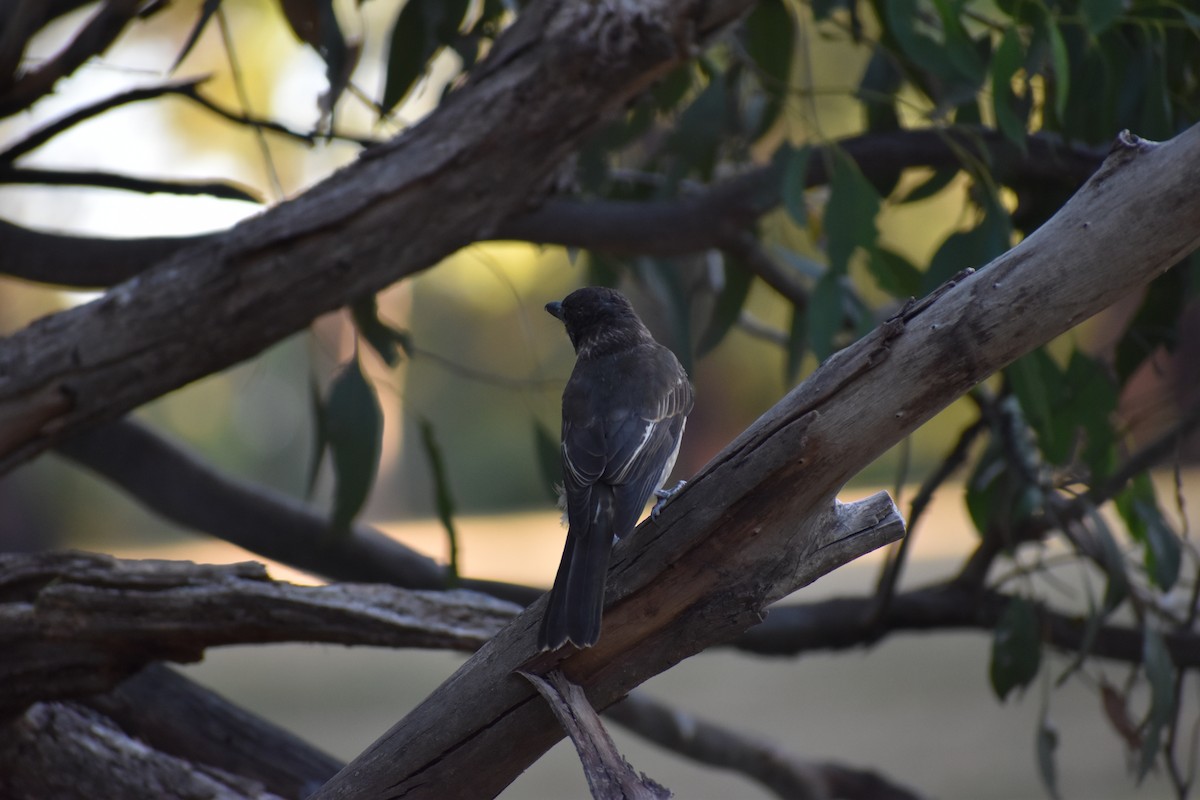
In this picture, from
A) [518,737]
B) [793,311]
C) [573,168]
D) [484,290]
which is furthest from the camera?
[484,290]

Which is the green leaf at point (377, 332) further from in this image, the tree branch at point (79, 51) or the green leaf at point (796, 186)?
the green leaf at point (796, 186)

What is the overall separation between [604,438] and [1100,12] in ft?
3.33

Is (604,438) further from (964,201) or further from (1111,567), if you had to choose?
(964,201)

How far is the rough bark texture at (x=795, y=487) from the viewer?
1.30 meters

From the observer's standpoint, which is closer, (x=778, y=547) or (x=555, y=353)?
(x=778, y=547)

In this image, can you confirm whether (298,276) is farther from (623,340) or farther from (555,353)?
(555,353)

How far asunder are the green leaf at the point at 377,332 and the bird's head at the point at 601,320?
0.52 m

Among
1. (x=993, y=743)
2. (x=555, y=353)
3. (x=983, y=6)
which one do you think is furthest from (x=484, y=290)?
(x=983, y=6)

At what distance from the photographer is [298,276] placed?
2127mm

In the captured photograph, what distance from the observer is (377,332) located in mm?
2693

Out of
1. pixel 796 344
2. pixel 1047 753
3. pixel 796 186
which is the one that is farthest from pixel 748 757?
pixel 796 186

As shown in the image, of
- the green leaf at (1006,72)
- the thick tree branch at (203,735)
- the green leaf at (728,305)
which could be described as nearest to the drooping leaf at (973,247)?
the green leaf at (1006,72)

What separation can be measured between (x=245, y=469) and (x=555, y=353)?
332 cm

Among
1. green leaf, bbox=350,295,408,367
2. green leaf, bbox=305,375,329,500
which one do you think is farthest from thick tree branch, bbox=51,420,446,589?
green leaf, bbox=350,295,408,367
